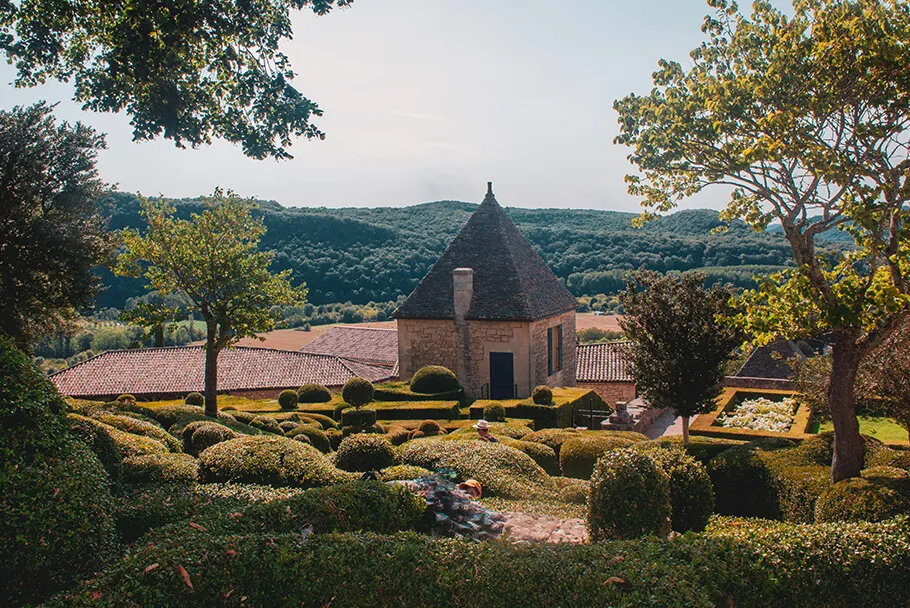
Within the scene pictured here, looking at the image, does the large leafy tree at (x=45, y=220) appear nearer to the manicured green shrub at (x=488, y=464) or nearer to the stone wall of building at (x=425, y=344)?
the manicured green shrub at (x=488, y=464)

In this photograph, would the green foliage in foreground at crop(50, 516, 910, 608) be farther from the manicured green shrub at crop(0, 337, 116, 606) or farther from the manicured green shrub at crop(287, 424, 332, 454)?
the manicured green shrub at crop(287, 424, 332, 454)

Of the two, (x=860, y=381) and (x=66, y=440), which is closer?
(x=66, y=440)

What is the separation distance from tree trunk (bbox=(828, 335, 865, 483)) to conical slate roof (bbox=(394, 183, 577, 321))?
1721cm

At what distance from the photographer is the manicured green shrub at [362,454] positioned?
464 inches

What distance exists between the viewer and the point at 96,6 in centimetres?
1153

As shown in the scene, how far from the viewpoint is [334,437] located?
20.8m

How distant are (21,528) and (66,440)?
1310 millimetres

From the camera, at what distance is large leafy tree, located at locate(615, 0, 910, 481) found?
8.48m

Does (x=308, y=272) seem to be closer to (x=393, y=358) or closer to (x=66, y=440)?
(x=393, y=358)

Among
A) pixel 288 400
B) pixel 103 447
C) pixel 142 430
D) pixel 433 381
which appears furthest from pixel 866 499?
pixel 288 400

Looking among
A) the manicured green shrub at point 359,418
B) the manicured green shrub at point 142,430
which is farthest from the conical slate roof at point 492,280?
the manicured green shrub at point 142,430

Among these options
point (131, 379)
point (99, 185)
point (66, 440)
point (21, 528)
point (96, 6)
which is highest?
point (96, 6)

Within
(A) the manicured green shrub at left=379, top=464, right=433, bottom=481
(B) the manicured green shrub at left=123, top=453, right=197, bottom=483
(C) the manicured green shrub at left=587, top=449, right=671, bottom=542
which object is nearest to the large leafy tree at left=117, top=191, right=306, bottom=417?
(B) the manicured green shrub at left=123, top=453, right=197, bottom=483

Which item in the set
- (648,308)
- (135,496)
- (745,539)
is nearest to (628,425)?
(648,308)
